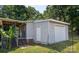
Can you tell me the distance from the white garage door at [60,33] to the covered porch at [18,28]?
493 millimetres

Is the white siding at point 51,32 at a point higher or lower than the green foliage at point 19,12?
lower

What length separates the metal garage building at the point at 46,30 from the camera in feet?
13.0

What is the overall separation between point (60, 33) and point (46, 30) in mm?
221

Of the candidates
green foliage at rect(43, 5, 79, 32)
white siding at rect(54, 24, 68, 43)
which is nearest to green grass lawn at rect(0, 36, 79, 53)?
white siding at rect(54, 24, 68, 43)

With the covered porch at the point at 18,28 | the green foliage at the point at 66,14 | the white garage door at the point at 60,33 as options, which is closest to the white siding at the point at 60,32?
the white garage door at the point at 60,33

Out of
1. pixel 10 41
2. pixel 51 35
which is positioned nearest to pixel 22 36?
pixel 10 41

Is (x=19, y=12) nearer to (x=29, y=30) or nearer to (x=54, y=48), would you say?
(x=29, y=30)

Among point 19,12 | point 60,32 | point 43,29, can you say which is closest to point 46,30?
point 43,29

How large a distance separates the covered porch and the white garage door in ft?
1.62

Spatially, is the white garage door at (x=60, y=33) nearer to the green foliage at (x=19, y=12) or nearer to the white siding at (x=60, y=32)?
the white siding at (x=60, y=32)

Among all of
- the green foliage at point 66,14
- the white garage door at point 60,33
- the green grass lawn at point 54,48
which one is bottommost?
the green grass lawn at point 54,48

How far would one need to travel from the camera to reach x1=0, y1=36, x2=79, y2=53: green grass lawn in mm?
3959

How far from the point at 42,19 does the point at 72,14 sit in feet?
1.55

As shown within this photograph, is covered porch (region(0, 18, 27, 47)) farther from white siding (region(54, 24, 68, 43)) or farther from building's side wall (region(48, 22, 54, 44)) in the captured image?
white siding (region(54, 24, 68, 43))
